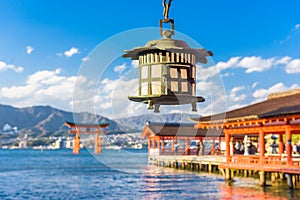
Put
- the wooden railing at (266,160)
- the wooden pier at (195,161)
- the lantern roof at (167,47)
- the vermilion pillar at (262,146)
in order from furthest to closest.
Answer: the wooden pier at (195,161), the vermilion pillar at (262,146), the wooden railing at (266,160), the lantern roof at (167,47)

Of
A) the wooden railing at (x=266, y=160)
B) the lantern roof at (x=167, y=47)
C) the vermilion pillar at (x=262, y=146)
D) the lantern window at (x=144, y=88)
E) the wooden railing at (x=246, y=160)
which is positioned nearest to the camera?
the lantern roof at (x=167, y=47)

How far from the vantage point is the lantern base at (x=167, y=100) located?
4031mm

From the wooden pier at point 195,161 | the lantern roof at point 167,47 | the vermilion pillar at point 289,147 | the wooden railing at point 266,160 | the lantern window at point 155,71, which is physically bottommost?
the wooden pier at point 195,161

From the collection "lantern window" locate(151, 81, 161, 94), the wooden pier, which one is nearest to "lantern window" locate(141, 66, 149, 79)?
"lantern window" locate(151, 81, 161, 94)

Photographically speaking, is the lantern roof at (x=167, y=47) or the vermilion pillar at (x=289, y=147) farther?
the vermilion pillar at (x=289, y=147)

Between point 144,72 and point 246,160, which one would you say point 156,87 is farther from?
point 246,160

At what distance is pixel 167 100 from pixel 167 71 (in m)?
0.32

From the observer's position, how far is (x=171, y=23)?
385 cm

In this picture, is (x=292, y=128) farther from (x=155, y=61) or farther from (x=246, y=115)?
(x=155, y=61)

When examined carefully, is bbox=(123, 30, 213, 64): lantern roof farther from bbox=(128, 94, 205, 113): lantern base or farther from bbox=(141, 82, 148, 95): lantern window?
bbox=(128, 94, 205, 113): lantern base

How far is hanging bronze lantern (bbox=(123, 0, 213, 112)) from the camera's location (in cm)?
400

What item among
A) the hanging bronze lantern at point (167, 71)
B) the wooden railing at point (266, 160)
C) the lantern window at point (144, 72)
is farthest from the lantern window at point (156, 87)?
the wooden railing at point (266, 160)

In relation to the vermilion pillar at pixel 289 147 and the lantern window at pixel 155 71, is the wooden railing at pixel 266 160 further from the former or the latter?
the lantern window at pixel 155 71

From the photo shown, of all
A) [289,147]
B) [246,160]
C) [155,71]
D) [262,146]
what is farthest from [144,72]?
[246,160]
